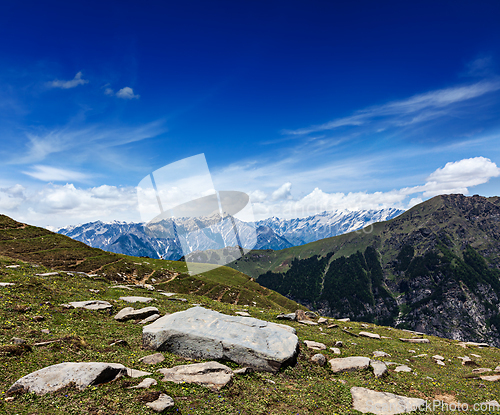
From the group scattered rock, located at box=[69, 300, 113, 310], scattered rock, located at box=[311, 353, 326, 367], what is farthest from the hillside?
scattered rock, located at box=[311, 353, 326, 367]

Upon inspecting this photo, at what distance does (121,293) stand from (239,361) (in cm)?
2730

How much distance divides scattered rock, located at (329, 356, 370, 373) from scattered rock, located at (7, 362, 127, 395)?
1733 centimetres

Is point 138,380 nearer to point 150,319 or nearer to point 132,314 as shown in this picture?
point 150,319

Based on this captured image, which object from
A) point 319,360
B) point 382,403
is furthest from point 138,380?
point 382,403

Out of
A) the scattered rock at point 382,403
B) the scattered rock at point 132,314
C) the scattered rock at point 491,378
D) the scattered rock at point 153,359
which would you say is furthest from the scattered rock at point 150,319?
the scattered rock at point 491,378

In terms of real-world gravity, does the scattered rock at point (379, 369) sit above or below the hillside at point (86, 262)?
below

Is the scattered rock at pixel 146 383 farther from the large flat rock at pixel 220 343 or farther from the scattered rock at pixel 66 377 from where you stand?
the large flat rock at pixel 220 343

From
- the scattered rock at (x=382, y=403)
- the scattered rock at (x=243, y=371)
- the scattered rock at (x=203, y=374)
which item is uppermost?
the scattered rock at (x=203, y=374)

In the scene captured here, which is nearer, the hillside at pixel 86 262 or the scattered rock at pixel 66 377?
the scattered rock at pixel 66 377

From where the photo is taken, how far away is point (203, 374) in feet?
52.9

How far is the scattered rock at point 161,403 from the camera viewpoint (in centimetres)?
1171

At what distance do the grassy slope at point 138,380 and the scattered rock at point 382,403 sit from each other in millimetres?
725

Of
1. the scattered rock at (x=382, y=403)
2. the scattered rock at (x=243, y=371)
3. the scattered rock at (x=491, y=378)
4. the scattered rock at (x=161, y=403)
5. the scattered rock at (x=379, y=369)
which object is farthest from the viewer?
the scattered rock at (x=491, y=378)

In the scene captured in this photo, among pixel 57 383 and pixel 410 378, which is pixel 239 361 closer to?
pixel 57 383
